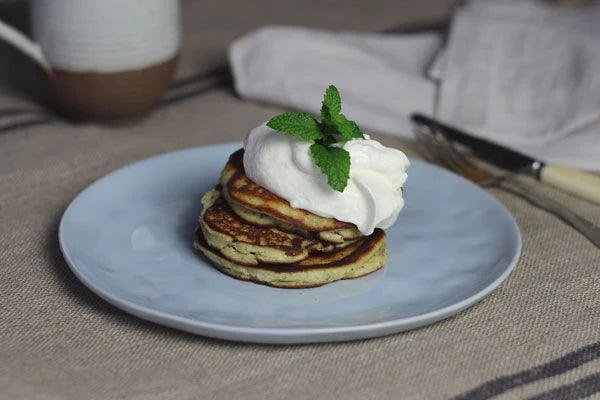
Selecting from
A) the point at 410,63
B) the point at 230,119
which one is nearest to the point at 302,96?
the point at 230,119

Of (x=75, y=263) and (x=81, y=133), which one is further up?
(x=75, y=263)

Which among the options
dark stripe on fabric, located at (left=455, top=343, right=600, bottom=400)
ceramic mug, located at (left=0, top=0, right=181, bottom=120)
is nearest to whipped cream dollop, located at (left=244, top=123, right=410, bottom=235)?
dark stripe on fabric, located at (left=455, top=343, right=600, bottom=400)

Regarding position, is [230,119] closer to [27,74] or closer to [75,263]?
[27,74]

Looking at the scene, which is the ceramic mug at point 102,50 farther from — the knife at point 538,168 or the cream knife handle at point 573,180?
the cream knife handle at point 573,180

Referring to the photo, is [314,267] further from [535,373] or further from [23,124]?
[23,124]

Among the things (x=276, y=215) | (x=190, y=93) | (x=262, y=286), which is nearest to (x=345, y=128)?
(x=276, y=215)

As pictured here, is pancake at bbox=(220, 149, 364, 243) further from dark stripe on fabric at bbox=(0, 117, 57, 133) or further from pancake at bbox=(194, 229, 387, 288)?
dark stripe on fabric at bbox=(0, 117, 57, 133)

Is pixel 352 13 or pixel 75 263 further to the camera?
pixel 352 13
